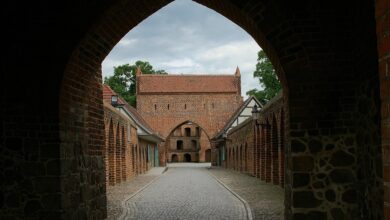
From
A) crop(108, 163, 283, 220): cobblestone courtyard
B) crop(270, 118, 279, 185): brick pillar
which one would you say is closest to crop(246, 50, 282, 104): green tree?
crop(270, 118, 279, 185): brick pillar

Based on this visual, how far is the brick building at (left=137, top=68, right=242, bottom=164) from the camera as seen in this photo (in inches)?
2089

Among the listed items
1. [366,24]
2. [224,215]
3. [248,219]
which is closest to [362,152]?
[366,24]

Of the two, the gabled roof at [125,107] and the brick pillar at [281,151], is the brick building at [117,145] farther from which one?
the brick pillar at [281,151]

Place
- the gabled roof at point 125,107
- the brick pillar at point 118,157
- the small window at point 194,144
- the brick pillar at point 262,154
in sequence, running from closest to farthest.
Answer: the brick pillar at point 118,157 < the brick pillar at point 262,154 < the gabled roof at point 125,107 < the small window at point 194,144

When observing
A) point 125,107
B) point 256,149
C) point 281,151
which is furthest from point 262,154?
point 125,107

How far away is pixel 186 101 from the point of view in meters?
54.7

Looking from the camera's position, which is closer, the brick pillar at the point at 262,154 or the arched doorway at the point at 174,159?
the brick pillar at the point at 262,154

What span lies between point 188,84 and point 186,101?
2964 millimetres

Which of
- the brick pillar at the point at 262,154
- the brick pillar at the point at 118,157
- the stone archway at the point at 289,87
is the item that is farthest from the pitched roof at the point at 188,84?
the stone archway at the point at 289,87

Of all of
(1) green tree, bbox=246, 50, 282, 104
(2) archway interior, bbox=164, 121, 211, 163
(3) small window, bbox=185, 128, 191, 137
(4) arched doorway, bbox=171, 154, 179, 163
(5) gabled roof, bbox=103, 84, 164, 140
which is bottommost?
(4) arched doorway, bbox=171, 154, 179, 163

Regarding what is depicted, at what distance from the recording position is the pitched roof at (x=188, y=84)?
55406 mm

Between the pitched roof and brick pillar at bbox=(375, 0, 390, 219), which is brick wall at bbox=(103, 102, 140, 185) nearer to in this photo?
brick pillar at bbox=(375, 0, 390, 219)

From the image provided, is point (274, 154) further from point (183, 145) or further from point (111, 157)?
point (183, 145)

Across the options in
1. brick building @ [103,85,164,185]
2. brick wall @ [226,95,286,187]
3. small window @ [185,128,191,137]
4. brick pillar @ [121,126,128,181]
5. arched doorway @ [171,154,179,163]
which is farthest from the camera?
small window @ [185,128,191,137]
